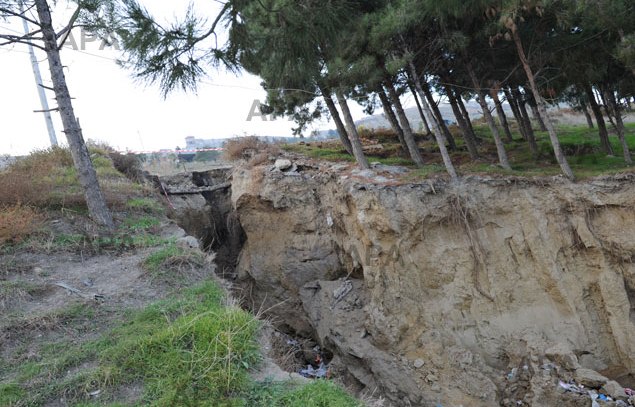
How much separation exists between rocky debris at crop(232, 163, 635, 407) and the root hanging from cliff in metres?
0.02

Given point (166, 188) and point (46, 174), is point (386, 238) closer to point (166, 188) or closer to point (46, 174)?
point (166, 188)

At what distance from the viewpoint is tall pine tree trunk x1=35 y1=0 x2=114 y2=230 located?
24.7 feet

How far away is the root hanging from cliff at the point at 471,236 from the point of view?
952cm

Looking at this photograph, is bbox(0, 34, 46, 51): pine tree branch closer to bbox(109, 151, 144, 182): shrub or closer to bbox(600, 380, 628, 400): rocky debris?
bbox(109, 151, 144, 182): shrub

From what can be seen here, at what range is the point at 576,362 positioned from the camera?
26.5 feet

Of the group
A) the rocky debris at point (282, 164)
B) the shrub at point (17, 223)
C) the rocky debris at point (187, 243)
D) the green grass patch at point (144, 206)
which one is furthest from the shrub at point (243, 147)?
the shrub at point (17, 223)

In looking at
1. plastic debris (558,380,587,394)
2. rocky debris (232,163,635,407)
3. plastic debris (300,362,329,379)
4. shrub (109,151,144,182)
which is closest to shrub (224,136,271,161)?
shrub (109,151,144,182)

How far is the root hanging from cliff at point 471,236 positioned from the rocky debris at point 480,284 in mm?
25

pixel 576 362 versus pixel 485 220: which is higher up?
pixel 485 220

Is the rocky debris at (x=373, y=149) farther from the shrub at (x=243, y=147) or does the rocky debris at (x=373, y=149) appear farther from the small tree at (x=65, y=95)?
the small tree at (x=65, y=95)

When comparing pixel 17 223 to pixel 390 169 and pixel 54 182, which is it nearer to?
pixel 54 182

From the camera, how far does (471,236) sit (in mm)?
9656

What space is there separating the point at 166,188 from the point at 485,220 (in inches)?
397

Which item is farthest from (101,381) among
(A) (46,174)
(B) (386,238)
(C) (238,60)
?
(A) (46,174)
